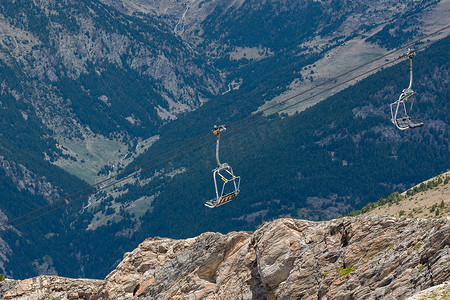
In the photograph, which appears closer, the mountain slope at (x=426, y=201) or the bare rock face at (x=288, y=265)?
the bare rock face at (x=288, y=265)

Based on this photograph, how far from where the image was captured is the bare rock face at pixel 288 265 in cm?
7688

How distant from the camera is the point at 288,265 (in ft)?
304

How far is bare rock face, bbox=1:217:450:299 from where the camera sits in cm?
7688

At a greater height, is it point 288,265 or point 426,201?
point 426,201

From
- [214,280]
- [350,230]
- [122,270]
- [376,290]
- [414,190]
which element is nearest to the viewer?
[376,290]

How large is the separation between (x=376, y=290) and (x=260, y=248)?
20571 mm

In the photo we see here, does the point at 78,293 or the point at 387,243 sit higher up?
the point at 78,293

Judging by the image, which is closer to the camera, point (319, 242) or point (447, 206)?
point (319, 242)

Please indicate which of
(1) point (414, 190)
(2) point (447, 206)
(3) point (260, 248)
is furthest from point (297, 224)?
(1) point (414, 190)

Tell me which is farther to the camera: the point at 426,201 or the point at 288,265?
the point at 426,201

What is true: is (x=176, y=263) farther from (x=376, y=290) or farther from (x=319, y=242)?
(x=376, y=290)

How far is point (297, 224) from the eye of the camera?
9725 centimetres

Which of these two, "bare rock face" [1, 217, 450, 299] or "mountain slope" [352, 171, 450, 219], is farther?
"mountain slope" [352, 171, 450, 219]

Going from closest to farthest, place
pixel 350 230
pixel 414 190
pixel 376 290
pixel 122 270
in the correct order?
pixel 376 290
pixel 350 230
pixel 122 270
pixel 414 190
